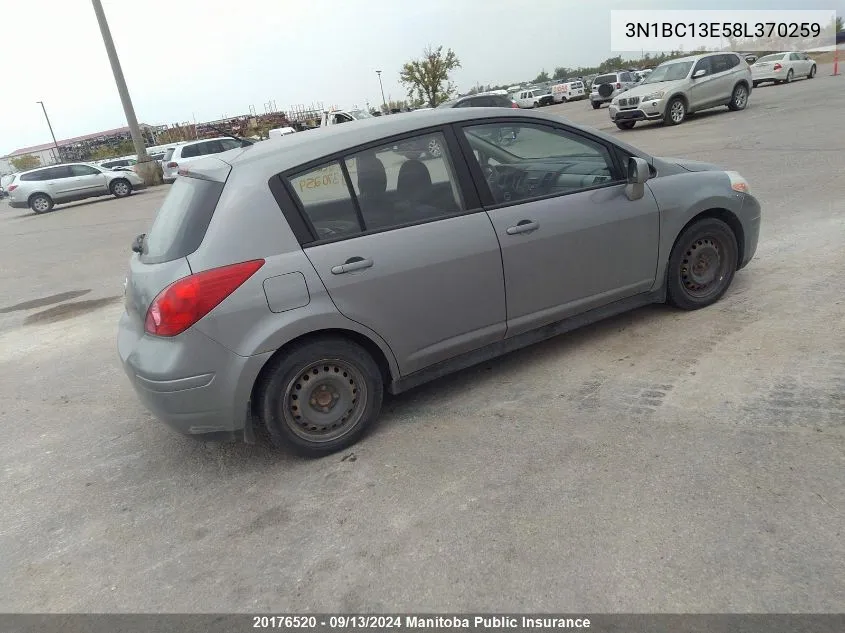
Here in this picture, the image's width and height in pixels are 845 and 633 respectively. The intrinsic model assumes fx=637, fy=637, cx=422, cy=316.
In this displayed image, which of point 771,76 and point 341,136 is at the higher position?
point 341,136

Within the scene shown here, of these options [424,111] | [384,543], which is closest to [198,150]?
[424,111]

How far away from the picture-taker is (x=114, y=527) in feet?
10.3

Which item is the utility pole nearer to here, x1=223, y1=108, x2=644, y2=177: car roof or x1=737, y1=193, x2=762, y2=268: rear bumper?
x1=223, y1=108, x2=644, y2=177: car roof

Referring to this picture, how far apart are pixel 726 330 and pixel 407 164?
2.45 metres

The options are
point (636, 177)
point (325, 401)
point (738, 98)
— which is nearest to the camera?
point (325, 401)

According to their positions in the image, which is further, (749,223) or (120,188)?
(120,188)

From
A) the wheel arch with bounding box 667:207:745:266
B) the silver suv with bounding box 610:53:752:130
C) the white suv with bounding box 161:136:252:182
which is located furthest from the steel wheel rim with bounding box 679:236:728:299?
the white suv with bounding box 161:136:252:182

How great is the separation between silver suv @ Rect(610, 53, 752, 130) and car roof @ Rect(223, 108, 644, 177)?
14.9 meters

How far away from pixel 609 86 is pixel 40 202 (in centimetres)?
2572

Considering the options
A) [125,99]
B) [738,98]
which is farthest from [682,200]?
[125,99]

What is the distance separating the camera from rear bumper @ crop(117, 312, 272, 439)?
3.13 metres

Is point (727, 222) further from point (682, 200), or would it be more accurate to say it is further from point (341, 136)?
point (341, 136)

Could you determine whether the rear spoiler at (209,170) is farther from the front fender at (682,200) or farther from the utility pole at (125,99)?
the utility pole at (125,99)

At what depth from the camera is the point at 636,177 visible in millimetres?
4090
